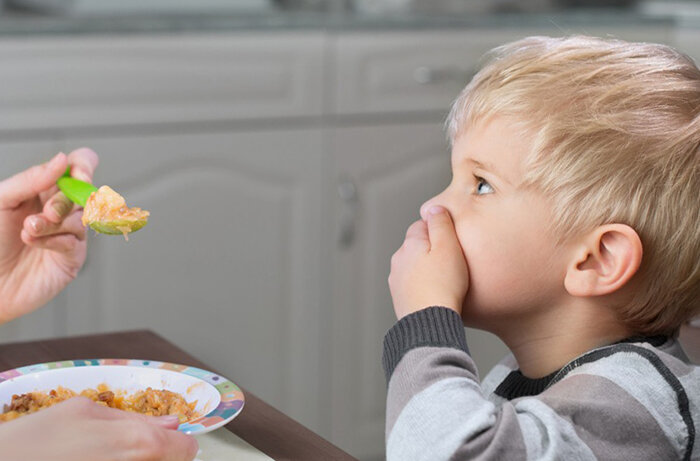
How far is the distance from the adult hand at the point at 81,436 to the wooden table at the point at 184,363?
0.15 metres

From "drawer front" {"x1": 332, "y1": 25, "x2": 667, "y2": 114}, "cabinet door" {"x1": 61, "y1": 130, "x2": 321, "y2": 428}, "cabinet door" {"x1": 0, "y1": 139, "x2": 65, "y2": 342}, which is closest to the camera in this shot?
"cabinet door" {"x1": 0, "y1": 139, "x2": 65, "y2": 342}

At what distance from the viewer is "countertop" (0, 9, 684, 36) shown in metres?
2.05

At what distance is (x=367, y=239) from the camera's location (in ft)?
7.79

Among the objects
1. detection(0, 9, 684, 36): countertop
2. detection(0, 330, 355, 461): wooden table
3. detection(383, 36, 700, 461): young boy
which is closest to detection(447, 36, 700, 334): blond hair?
detection(383, 36, 700, 461): young boy

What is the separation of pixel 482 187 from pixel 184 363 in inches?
13.2

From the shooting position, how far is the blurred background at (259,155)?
6.86 feet

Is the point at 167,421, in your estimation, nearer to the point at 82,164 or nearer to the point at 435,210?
the point at 435,210

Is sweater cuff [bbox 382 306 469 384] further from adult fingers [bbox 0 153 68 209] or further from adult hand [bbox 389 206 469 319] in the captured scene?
adult fingers [bbox 0 153 68 209]

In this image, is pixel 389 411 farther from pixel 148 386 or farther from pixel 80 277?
pixel 80 277

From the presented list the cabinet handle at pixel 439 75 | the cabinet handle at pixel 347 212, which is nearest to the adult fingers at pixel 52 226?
the cabinet handle at pixel 347 212

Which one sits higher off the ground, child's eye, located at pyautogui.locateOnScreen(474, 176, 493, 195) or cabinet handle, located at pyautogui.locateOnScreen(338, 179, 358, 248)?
child's eye, located at pyautogui.locateOnScreen(474, 176, 493, 195)

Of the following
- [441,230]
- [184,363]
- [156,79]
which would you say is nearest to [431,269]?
[441,230]

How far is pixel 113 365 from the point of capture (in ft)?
3.26

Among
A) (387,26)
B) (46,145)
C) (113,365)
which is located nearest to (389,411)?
(113,365)
